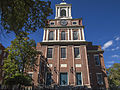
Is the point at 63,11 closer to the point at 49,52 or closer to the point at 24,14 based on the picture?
the point at 49,52

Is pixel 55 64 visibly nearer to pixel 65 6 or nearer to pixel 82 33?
pixel 82 33

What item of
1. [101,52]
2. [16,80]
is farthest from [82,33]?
[16,80]

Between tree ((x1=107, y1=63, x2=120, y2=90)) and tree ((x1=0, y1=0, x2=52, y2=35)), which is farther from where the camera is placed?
tree ((x1=107, y1=63, x2=120, y2=90))

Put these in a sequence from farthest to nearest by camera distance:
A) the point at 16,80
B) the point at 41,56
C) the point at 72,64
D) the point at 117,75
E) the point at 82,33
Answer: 1. the point at 117,75
2. the point at 82,33
3. the point at 41,56
4. the point at 72,64
5. the point at 16,80

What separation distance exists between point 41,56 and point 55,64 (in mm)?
3540

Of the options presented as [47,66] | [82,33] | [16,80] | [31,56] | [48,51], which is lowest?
[16,80]

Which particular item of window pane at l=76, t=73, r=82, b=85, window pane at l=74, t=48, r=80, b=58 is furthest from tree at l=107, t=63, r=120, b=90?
window pane at l=74, t=48, r=80, b=58

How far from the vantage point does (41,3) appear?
802cm

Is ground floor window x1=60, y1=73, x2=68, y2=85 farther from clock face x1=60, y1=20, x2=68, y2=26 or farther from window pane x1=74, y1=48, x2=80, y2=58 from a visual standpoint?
clock face x1=60, y1=20, x2=68, y2=26

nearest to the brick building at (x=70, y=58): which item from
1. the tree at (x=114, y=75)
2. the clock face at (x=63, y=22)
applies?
the clock face at (x=63, y=22)

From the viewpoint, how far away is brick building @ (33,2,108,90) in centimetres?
1894

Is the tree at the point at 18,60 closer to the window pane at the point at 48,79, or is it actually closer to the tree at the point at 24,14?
the window pane at the point at 48,79

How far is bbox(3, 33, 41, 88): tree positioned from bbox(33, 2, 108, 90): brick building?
4213 millimetres

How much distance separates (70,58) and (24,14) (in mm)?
14940
